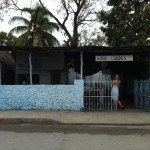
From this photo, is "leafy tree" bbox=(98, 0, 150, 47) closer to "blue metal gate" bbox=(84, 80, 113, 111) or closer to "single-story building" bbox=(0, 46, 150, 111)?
"single-story building" bbox=(0, 46, 150, 111)

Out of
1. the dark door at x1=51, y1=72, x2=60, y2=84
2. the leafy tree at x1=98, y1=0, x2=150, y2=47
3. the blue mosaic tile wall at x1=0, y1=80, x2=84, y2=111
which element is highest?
the leafy tree at x1=98, y1=0, x2=150, y2=47

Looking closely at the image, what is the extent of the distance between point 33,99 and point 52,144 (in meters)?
8.03

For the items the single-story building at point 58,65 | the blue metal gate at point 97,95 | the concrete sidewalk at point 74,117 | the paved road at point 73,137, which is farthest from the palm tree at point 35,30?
the paved road at point 73,137

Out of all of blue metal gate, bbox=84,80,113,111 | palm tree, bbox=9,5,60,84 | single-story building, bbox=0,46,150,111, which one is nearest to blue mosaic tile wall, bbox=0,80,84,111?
blue metal gate, bbox=84,80,113,111

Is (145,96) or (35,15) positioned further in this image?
(35,15)

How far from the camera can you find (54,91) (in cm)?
1852

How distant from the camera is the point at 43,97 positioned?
18531 millimetres

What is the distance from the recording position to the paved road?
10.4 meters

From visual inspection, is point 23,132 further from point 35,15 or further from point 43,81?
point 35,15

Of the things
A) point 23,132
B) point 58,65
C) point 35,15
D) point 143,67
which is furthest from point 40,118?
point 35,15

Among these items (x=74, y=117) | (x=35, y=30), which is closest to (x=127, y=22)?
(x=35, y=30)

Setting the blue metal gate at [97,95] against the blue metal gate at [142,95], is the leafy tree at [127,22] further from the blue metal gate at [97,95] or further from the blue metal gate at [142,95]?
the blue metal gate at [97,95]

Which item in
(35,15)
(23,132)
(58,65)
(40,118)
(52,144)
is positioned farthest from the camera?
(35,15)

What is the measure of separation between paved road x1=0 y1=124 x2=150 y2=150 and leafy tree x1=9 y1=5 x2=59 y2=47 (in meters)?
19.4
